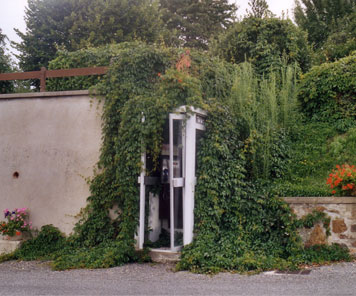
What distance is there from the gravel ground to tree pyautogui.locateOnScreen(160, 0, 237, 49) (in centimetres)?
2146

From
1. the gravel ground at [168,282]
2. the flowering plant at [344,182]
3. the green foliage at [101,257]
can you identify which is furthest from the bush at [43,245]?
the flowering plant at [344,182]

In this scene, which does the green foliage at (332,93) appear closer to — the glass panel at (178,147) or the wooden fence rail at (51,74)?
the glass panel at (178,147)

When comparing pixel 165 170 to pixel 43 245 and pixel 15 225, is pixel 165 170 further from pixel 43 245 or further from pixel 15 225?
pixel 15 225

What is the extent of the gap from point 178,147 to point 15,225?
3.63m

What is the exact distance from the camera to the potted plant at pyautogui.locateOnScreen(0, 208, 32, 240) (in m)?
8.58

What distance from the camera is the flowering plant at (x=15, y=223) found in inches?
338

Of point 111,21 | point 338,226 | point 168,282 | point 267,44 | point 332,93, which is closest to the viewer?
point 168,282

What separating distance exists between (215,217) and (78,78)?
498 centimetres

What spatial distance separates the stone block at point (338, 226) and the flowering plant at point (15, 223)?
5681 mm

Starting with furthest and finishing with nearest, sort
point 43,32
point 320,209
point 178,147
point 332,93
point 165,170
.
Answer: point 43,32 → point 332,93 → point 165,170 → point 178,147 → point 320,209

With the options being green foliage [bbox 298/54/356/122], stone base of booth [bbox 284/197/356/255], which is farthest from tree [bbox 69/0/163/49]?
stone base of booth [bbox 284/197/356/255]

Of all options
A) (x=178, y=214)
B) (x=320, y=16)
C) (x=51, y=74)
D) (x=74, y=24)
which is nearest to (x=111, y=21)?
(x=74, y=24)

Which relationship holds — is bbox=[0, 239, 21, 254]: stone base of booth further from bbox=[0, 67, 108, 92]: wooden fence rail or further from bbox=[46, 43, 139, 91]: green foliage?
bbox=[46, 43, 139, 91]: green foliage

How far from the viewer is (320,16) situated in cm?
2186
